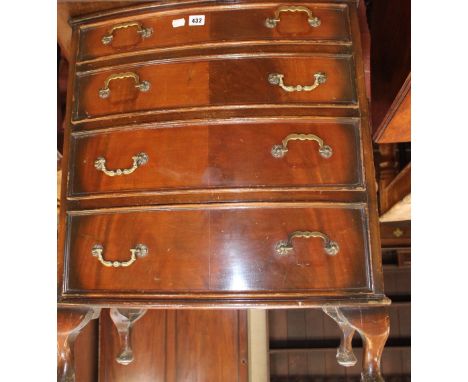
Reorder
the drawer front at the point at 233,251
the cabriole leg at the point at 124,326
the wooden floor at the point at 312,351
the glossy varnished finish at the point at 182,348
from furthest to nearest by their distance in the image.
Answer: the wooden floor at the point at 312,351, the glossy varnished finish at the point at 182,348, the cabriole leg at the point at 124,326, the drawer front at the point at 233,251

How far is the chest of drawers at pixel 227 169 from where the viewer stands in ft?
3.55

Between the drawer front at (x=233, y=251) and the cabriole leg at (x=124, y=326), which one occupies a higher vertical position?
the drawer front at (x=233, y=251)

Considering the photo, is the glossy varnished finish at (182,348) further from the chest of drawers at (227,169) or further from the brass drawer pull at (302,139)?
the brass drawer pull at (302,139)

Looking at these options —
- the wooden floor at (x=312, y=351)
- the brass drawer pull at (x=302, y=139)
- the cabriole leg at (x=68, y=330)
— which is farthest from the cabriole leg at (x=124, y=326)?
the wooden floor at (x=312, y=351)

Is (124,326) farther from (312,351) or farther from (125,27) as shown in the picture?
(312,351)

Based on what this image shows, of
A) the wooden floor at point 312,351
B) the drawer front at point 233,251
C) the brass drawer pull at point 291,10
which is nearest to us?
the drawer front at point 233,251

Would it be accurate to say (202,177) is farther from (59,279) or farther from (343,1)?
(343,1)

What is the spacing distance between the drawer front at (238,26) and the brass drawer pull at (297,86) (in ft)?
0.33

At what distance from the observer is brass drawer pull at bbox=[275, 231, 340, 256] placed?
1076 millimetres

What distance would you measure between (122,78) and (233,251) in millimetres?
526

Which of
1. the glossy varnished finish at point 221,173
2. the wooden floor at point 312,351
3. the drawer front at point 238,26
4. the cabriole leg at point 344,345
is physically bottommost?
the wooden floor at point 312,351

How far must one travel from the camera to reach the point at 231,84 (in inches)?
46.5

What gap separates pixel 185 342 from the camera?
233cm
